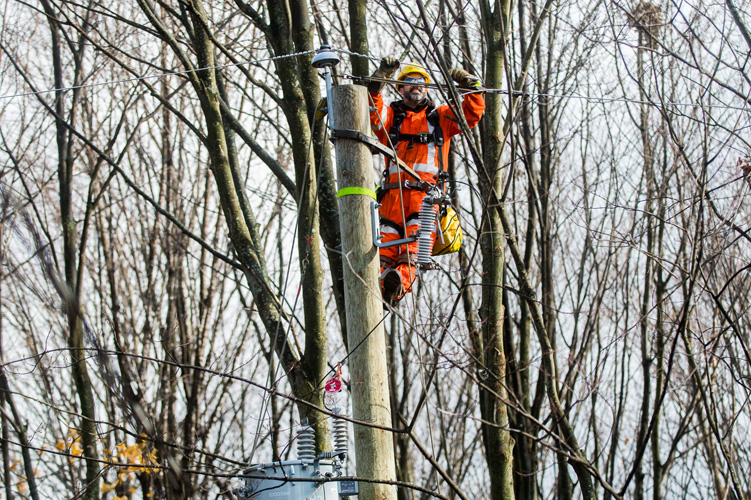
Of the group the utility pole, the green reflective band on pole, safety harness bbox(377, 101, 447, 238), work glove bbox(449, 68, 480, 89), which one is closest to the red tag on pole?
the utility pole

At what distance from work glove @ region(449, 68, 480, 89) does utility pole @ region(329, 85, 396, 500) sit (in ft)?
3.20

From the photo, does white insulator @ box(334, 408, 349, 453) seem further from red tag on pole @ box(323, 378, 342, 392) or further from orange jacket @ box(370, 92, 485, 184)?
orange jacket @ box(370, 92, 485, 184)

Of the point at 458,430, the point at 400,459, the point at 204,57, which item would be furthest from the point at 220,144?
A: the point at 458,430

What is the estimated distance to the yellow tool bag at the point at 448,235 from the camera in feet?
16.8

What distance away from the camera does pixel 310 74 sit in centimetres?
553

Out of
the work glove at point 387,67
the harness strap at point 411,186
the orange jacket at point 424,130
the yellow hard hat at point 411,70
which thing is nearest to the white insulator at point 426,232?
the harness strap at point 411,186

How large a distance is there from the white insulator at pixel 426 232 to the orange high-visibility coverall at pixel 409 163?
226mm

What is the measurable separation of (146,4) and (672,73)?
542cm

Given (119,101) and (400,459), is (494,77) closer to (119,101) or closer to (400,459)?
(400,459)

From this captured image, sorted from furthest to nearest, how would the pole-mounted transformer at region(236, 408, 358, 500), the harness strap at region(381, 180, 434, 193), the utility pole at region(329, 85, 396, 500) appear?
1. the harness strap at region(381, 180, 434, 193)
2. the pole-mounted transformer at region(236, 408, 358, 500)
3. the utility pole at region(329, 85, 396, 500)

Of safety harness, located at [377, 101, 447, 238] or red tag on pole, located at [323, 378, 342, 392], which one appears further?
safety harness, located at [377, 101, 447, 238]

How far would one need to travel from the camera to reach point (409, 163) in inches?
215

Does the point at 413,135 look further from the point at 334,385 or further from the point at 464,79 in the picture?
the point at 334,385

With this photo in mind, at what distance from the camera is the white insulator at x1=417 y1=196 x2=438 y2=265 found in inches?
178
